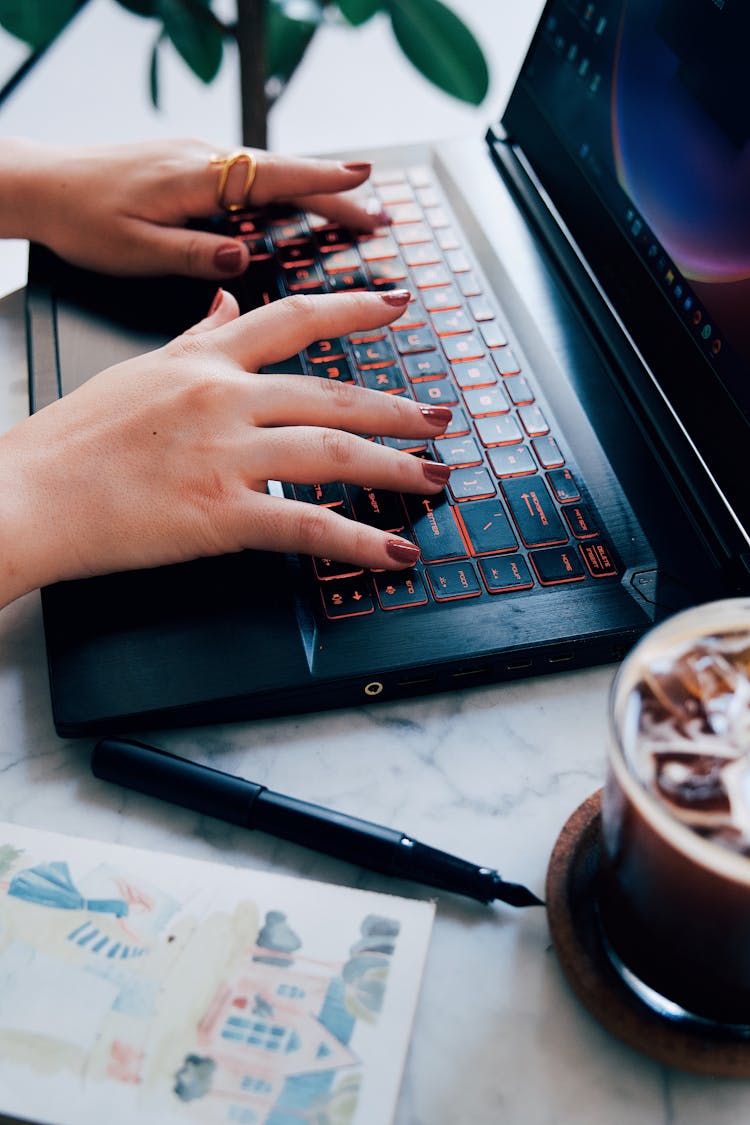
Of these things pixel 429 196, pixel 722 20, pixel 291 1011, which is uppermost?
pixel 722 20

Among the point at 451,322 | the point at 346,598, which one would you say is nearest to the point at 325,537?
the point at 346,598

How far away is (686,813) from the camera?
35cm

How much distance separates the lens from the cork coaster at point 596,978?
0.40 metres

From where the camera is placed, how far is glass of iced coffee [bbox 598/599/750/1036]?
347 millimetres

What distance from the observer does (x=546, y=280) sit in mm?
760

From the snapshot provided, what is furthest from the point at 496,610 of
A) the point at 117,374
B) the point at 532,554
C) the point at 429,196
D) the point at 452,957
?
the point at 429,196

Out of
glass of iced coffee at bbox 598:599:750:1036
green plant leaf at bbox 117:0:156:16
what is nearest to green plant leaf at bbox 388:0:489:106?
green plant leaf at bbox 117:0:156:16

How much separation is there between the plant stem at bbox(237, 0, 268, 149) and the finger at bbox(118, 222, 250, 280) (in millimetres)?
283

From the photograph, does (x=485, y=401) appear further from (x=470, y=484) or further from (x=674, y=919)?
(x=674, y=919)

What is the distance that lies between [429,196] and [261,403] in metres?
0.34

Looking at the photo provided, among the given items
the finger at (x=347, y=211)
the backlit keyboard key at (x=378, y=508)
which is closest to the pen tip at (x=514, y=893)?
the backlit keyboard key at (x=378, y=508)

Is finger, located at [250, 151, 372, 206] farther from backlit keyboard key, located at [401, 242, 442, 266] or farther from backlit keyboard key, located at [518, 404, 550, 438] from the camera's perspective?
backlit keyboard key, located at [518, 404, 550, 438]

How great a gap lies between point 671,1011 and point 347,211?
637 millimetres

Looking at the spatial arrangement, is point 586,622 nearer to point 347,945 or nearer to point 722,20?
point 347,945
